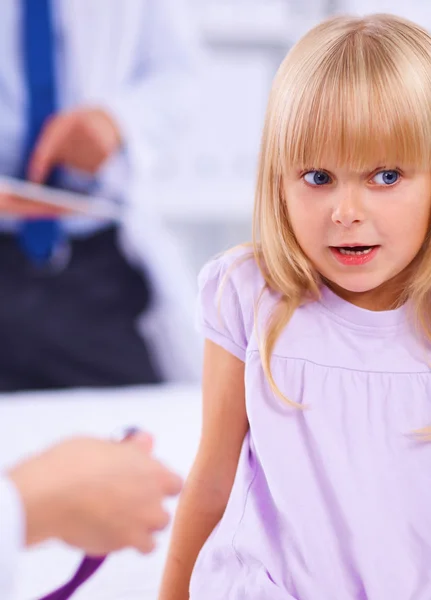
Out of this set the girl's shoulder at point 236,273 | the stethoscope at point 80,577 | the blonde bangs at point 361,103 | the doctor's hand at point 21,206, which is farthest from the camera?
the doctor's hand at point 21,206

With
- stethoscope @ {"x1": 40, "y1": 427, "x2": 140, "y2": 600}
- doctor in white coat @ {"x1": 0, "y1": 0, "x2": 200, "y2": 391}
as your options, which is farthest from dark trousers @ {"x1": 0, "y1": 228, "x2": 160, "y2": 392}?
stethoscope @ {"x1": 40, "y1": 427, "x2": 140, "y2": 600}

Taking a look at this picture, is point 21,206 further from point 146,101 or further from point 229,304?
point 229,304

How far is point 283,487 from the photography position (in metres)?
0.60

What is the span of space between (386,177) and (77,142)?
1059 mm

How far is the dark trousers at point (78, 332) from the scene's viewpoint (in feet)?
4.73

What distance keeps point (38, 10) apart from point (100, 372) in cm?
70

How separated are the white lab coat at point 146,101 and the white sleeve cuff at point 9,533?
85 cm

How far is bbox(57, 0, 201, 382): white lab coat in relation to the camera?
1.45 metres

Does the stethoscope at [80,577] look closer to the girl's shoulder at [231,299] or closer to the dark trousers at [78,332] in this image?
the girl's shoulder at [231,299]

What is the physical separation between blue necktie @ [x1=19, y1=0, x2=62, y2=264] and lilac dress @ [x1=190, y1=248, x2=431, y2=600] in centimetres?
103

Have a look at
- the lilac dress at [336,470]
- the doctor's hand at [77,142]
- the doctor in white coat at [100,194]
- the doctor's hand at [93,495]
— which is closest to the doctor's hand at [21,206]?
the doctor in white coat at [100,194]

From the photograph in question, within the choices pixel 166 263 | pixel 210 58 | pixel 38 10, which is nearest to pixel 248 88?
pixel 210 58

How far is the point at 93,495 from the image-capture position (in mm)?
606

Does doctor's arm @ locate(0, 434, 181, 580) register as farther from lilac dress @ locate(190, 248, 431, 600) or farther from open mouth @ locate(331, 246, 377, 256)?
open mouth @ locate(331, 246, 377, 256)
